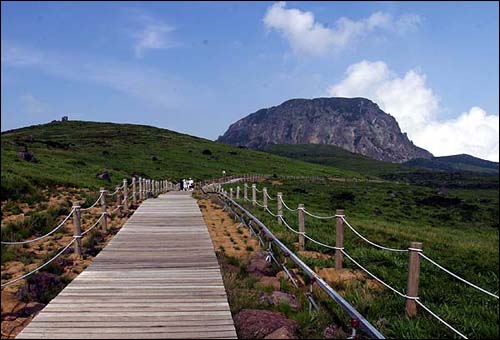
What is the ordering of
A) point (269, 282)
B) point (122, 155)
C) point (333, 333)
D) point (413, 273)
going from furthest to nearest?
point (122, 155) → point (269, 282) → point (413, 273) → point (333, 333)

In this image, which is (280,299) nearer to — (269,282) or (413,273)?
(269,282)

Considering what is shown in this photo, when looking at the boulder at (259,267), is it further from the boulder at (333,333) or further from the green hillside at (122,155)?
the green hillside at (122,155)

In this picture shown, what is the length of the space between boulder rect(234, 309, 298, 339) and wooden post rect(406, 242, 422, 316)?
1609mm

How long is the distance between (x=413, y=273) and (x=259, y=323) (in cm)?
207

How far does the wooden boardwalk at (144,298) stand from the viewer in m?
5.12

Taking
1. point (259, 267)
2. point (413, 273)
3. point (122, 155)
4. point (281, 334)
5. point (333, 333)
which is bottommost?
point (259, 267)

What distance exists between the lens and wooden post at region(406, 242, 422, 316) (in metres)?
5.80

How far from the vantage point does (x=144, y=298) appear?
249 inches

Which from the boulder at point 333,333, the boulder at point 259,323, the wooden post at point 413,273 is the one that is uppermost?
the wooden post at point 413,273

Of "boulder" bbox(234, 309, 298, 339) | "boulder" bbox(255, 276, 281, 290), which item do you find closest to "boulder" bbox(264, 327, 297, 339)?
"boulder" bbox(234, 309, 298, 339)

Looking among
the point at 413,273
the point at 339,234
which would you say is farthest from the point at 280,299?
the point at 339,234

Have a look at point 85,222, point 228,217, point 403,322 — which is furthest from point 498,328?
point 228,217

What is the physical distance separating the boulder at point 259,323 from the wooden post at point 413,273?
161 cm

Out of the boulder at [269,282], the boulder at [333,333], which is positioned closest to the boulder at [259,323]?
the boulder at [333,333]
